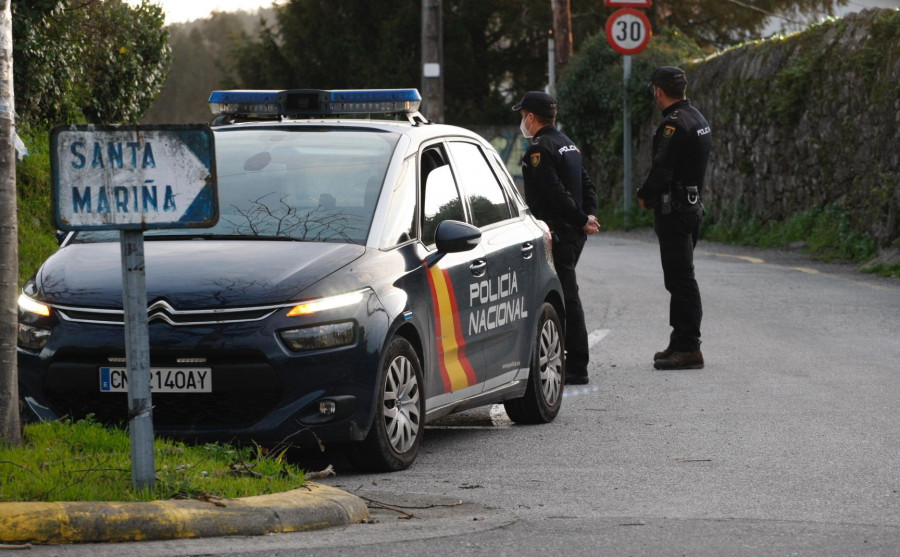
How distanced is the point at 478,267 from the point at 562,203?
243 centimetres

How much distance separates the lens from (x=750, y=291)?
54.4 ft

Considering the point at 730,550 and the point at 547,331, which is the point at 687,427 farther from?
the point at 730,550

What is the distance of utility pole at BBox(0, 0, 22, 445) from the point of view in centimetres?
606

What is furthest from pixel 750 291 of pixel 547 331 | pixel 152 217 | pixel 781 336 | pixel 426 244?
pixel 152 217

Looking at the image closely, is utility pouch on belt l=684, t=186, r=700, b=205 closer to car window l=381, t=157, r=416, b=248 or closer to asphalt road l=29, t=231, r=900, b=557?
asphalt road l=29, t=231, r=900, b=557

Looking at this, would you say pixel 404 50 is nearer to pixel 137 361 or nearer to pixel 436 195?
pixel 436 195

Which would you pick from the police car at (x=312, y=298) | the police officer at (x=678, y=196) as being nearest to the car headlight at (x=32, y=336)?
the police car at (x=312, y=298)

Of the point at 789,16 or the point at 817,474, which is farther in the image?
the point at 789,16

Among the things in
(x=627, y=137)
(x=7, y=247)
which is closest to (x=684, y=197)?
(x=7, y=247)

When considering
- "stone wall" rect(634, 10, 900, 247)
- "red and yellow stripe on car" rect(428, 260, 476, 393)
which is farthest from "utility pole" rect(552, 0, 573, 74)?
"red and yellow stripe on car" rect(428, 260, 476, 393)

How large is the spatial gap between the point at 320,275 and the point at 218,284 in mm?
422

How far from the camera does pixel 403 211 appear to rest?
7496 millimetres

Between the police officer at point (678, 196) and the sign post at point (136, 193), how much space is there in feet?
19.4

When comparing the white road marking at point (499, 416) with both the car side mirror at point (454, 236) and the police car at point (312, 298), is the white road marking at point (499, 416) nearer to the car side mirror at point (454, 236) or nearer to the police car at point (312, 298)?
the police car at point (312, 298)
